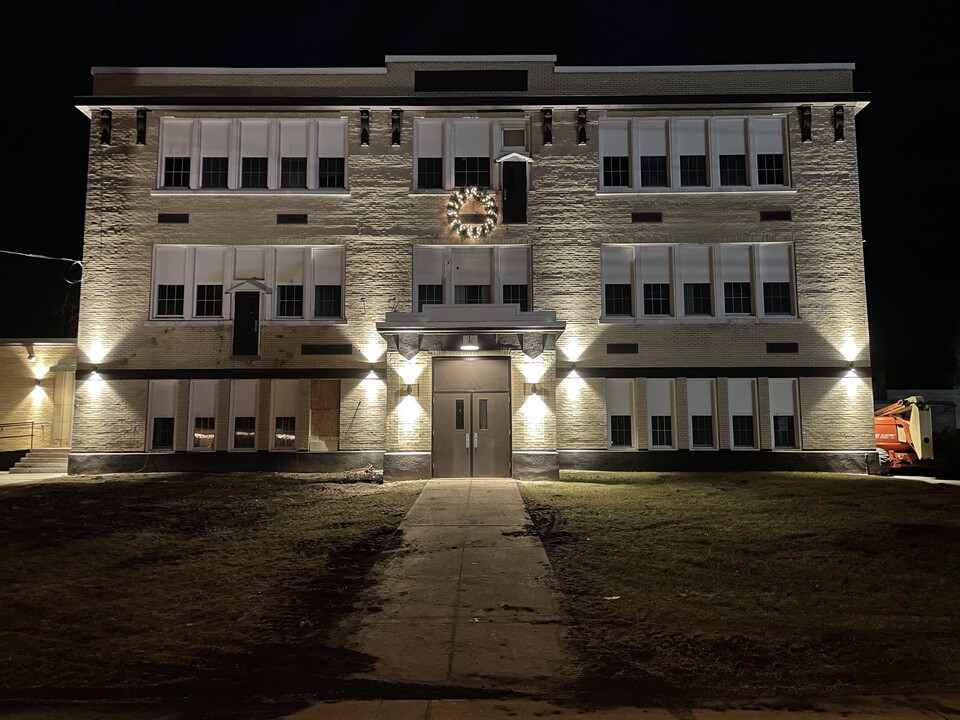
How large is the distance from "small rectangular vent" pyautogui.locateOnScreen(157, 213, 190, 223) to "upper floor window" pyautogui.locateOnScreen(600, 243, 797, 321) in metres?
12.6

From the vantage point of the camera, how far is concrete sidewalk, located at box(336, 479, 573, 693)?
5492mm

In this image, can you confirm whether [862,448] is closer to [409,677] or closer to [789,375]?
[789,375]

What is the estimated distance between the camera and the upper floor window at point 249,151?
20031 mm

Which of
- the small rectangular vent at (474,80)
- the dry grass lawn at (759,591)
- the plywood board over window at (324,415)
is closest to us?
the dry grass lawn at (759,591)

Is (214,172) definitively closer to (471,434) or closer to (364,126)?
(364,126)

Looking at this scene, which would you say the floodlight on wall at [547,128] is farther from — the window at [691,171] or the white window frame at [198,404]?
the white window frame at [198,404]

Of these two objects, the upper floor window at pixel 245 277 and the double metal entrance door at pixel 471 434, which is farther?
the upper floor window at pixel 245 277

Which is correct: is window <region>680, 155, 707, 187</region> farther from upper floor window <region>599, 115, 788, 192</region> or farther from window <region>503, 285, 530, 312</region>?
window <region>503, 285, 530, 312</region>

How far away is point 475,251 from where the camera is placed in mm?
19781

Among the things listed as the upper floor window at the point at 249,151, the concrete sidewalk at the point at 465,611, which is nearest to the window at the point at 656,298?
the upper floor window at the point at 249,151

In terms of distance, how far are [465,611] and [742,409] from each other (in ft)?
48.6

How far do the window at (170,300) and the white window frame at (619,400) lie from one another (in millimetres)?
13058

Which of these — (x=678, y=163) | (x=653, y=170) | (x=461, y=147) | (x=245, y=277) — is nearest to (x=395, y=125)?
(x=461, y=147)

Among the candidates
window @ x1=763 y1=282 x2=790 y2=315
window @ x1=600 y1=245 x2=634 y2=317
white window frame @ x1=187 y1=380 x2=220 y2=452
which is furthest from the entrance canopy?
window @ x1=763 y1=282 x2=790 y2=315
